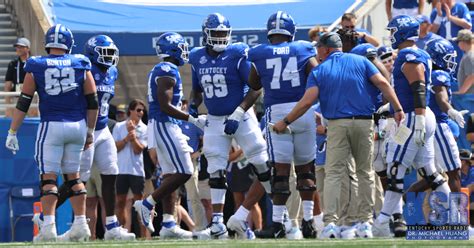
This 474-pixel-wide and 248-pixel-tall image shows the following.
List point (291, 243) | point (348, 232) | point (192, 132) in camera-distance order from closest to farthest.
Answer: point (291, 243), point (348, 232), point (192, 132)

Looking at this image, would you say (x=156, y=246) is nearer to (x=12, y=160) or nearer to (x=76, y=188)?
(x=76, y=188)

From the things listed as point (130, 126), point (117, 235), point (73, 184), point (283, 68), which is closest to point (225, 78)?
point (283, 68)

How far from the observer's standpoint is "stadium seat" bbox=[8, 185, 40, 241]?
746 inches

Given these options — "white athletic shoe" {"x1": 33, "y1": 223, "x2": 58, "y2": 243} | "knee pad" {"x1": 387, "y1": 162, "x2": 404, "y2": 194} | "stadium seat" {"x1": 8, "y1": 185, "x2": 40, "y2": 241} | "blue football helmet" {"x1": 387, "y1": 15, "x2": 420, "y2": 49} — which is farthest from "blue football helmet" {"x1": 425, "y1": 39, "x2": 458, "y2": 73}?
"stadium seat" {"x1": 8, "y1": 185, "x2": 40, "y2": 241}

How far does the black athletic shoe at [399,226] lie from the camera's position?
14.0m

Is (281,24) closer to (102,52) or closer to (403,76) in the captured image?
(403,76)

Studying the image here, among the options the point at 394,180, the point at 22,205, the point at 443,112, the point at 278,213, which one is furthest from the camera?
the point at 22,205

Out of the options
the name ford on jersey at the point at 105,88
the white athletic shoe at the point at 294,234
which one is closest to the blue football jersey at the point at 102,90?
the name ford on jersey at the point at 105,88

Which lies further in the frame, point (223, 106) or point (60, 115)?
point (223, 106)

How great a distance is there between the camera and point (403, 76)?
14.2 metres

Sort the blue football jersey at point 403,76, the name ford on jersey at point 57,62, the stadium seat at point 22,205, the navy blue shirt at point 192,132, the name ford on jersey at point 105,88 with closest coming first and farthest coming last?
the blue football jersey at point 403,76
the name ford on jersey at point 57,62
the name ford on jersey at point 105,88
the navy blue shirt at point 192,132
the stadium seat at point 22,205

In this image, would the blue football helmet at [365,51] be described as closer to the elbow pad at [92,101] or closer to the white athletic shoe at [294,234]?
the white athletic shoe at [294,234]

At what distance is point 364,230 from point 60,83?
10.7ft

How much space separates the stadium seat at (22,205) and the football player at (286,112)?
529 cm
